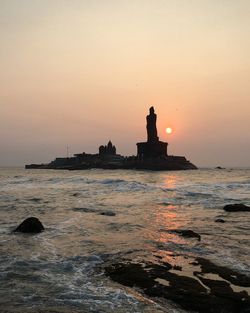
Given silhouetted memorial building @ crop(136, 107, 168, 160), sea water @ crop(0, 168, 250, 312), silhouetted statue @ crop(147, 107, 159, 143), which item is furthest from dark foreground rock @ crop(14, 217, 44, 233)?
silhouetted statue @ crop(147, 107, 159, 143)

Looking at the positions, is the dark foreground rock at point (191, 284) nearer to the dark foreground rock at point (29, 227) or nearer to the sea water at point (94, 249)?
the sea water at point (94, 249)

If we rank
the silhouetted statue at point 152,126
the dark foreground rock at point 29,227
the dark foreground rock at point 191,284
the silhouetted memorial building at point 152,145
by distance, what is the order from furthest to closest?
1. the silhouetted statue at point 152,126
2. the silhouetted memorial building at point 152,145
3. the dark foreground rock at point 29,227
4. the dark foreground rock at point 191,284

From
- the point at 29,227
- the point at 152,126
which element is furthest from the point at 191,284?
the point at 152,126

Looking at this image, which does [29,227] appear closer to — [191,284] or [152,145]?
[191,284]

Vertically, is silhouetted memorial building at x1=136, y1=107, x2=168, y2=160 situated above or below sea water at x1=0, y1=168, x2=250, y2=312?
above

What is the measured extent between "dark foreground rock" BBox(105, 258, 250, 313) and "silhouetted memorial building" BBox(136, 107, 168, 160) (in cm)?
16930

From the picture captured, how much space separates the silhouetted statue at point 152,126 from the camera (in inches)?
7293

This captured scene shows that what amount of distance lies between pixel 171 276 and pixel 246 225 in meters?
12.2

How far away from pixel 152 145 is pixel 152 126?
34.2 feet

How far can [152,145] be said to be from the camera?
18312cm

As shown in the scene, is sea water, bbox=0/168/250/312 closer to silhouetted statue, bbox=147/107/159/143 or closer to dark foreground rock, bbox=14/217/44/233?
dark foreground rock, bbox=14/217/44/233

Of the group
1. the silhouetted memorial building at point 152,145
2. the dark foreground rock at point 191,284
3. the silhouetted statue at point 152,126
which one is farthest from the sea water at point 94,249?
the silhouetted statue at point 152,126

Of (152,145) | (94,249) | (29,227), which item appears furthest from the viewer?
(152,145)

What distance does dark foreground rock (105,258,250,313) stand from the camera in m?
9.32
